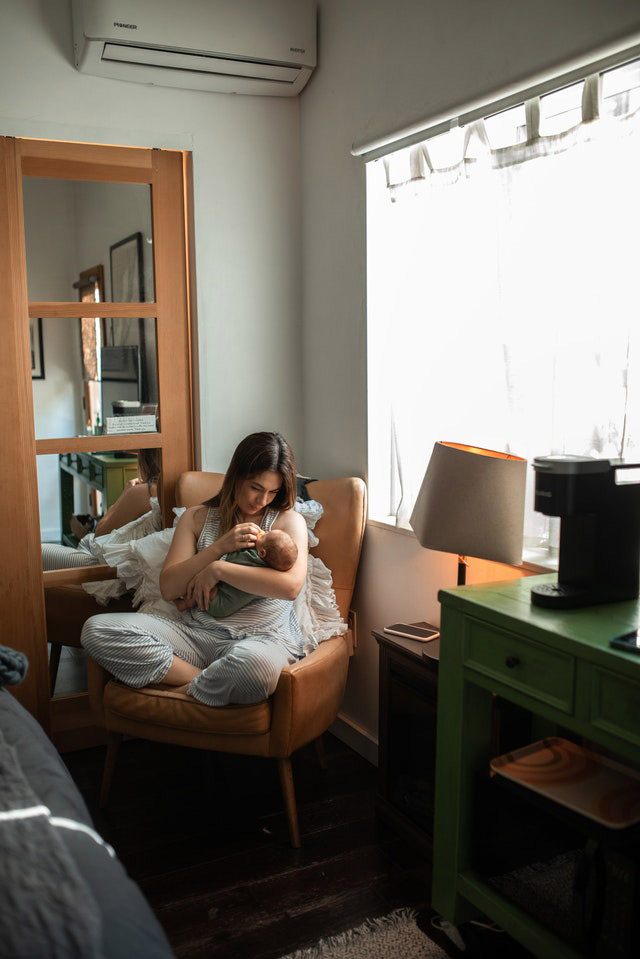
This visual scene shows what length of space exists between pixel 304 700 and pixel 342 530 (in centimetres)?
67

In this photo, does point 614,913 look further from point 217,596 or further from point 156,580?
point 156,580

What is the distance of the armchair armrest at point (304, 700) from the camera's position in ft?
7.29

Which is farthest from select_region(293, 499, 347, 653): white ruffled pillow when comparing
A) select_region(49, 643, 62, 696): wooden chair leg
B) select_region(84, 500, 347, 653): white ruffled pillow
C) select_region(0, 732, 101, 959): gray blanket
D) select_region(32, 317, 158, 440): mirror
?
select_region(0, 732, 101, 959): gray blanket

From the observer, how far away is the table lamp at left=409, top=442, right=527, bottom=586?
1.91 metres

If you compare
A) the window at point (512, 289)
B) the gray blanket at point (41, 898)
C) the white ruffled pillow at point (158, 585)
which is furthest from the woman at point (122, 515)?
the gray blanket at point (41, 898)

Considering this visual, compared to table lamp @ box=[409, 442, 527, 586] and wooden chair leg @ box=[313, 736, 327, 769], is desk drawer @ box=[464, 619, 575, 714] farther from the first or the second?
wooden chair leg @ box=[313, 736, 327, 769]

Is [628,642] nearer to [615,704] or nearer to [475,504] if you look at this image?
[615,704]

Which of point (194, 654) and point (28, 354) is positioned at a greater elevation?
point (28, 354)

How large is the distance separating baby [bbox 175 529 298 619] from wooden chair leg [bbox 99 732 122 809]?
0.47 metres

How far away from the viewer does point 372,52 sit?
2.58m

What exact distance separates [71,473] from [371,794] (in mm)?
1502

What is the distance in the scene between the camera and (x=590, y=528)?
5.56ft

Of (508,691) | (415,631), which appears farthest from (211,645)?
(508,691)

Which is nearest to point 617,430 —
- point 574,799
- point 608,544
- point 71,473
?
point 608,544
